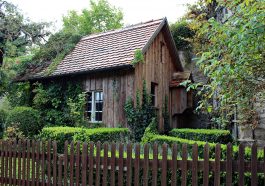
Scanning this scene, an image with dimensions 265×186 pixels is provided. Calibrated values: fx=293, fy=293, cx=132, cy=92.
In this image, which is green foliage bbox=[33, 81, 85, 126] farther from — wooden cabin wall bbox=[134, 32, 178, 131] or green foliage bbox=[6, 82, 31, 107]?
wooden cabin wall bbox=[134, 32, 178, 131]

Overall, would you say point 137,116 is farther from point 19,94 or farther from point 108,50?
point 19,94

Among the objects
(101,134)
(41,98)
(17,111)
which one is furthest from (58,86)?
(101,134)

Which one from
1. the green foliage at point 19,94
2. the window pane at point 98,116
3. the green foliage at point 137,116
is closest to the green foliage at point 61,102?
the window pane at point 98,116

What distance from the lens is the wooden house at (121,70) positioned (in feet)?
47.3

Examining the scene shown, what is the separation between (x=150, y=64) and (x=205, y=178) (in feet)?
37.4

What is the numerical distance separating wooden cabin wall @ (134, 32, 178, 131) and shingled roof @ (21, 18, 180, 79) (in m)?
0.78

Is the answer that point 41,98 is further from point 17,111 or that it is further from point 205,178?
point 205,178

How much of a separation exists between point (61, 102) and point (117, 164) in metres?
11.6

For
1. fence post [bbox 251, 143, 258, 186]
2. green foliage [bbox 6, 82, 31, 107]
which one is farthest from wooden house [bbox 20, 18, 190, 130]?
fence post [bbox 251, 143, 258, 186]

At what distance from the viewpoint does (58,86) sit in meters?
16.5

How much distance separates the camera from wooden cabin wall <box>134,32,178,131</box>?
14769 millimetres

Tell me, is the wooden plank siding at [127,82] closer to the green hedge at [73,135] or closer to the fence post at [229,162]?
the green hedge at [73,135]

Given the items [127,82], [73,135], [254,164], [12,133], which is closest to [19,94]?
[12,133]

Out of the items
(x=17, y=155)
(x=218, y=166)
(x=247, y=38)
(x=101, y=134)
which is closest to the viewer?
(x=247, y=38)
